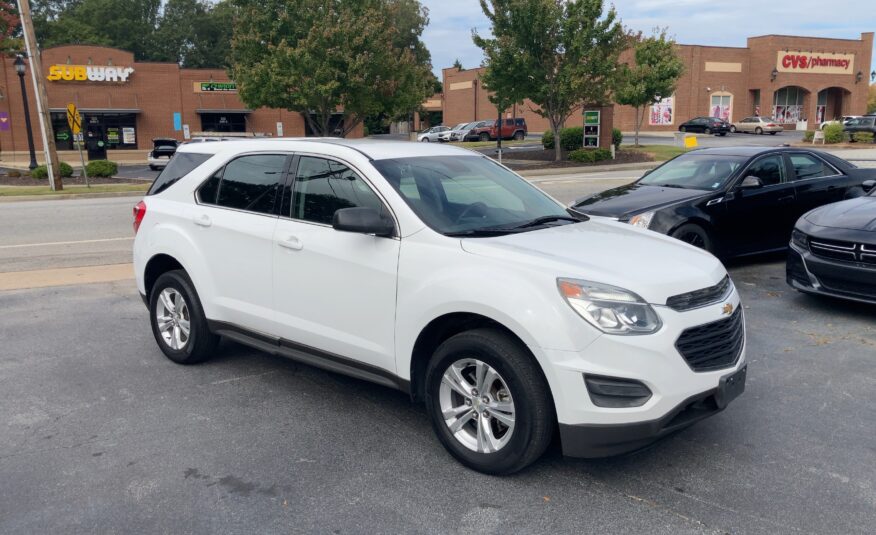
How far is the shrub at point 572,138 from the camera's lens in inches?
1313

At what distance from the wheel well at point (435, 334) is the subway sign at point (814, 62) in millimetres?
68520

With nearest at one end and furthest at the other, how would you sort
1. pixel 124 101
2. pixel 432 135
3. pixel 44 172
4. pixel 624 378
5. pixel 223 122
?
pixel 624 378
pixel 44 172
pixel 124 101
pixel 223 122
pixel 432 135

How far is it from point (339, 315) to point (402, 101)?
103 feet

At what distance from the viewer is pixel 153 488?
3744mm

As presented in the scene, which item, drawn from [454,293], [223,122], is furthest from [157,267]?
[223,122]

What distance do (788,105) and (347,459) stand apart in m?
72.1

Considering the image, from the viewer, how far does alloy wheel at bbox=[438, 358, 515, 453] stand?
12.3 ft

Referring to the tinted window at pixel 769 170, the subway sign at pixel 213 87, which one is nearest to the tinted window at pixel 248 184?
the tinted window at pixel 769 170

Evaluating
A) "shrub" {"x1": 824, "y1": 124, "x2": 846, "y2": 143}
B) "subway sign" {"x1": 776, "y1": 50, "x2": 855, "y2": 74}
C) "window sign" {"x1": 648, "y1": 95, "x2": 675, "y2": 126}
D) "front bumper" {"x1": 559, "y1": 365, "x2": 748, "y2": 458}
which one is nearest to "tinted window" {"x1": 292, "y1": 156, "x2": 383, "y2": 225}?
"front bumper" {"x1": 559, "y1": 365, "x2": 748, "y2": 458}

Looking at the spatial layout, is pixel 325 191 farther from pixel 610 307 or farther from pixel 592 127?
pixel 592 127

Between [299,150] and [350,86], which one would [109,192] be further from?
[299,150]

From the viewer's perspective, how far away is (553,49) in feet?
93.7

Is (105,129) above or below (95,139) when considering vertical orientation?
above

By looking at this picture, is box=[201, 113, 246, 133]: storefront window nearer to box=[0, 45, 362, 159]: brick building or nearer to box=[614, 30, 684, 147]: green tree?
box=[0, 45, 362, 159]: brick building
